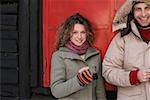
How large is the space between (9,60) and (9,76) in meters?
0.19

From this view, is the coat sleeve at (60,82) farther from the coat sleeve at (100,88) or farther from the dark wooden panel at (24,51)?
the dark wooden panel at (24,51)

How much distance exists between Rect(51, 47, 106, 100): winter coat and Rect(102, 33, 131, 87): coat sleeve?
163 mm

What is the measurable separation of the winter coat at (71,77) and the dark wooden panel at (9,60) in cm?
117

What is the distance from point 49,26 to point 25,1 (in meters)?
0.40

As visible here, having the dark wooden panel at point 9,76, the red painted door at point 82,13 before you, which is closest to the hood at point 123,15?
the red painted door at point 82,13

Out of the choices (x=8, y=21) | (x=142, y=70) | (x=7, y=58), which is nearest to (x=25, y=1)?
(x=8, y=21)

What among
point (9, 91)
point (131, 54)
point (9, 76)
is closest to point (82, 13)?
point (131, 54)

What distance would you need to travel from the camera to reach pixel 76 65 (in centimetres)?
336

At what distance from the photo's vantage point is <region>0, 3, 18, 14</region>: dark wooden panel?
4367 mm

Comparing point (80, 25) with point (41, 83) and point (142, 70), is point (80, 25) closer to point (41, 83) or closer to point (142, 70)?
point (142, 70)

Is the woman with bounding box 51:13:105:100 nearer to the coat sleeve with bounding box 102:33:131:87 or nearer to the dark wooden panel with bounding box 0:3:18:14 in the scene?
the coat sleeve with bounding box 102:33:131:87

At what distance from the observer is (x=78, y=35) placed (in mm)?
3340

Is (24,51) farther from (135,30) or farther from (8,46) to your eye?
(135,30)

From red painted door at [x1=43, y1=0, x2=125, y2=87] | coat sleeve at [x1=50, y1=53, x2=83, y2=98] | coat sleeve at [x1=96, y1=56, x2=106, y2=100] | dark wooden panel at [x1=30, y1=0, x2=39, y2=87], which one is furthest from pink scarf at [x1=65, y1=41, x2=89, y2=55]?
dark wooden panel at [x1=30, y1=0, x2=39, y2=87]
